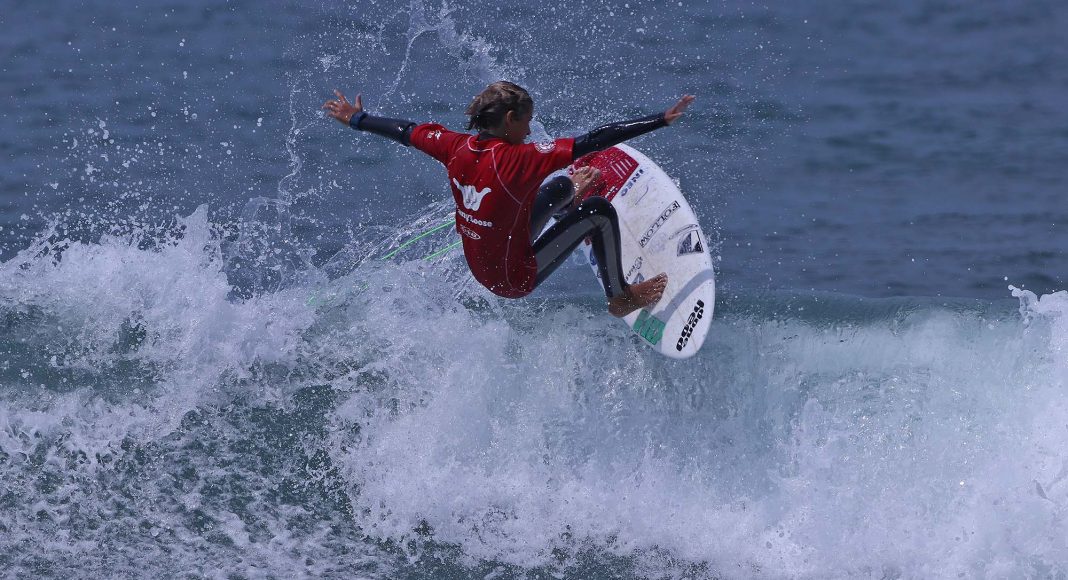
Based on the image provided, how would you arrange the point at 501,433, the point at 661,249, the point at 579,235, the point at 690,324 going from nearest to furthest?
1. the point at 579,235
2. the point at 690,324
3. the point at 501,433
4. the point at 661,249

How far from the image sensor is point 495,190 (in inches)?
241

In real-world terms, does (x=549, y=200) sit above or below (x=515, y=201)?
Result: below

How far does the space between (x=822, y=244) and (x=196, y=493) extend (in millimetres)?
5514

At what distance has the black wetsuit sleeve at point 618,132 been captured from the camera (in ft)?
19.0

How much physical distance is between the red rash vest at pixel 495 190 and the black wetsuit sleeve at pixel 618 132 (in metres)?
0.13

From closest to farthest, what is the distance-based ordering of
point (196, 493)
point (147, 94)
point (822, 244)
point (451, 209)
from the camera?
point (196, 493), point (451, 209), point (822, 244), point (147, 94)

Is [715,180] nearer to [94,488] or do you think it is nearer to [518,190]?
[518,190]

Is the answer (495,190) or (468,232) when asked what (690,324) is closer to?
(468,232)

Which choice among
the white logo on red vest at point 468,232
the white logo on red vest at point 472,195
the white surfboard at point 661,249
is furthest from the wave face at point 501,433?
the white logo on red vest at point 472,195

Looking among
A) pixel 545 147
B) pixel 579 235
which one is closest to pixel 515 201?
pixel 545 147

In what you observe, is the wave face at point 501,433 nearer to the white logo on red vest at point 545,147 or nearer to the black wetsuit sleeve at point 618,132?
the white logo on red vest at point 545,147

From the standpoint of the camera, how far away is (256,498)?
706 cm

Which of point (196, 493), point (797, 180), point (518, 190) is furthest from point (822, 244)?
point (196, 493)

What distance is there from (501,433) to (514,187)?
1890mm
